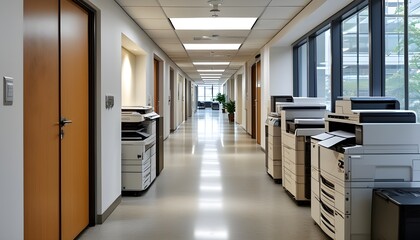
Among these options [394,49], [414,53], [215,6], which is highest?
[215,6]

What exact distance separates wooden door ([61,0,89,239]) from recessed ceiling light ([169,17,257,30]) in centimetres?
234

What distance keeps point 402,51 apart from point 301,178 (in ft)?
5.64

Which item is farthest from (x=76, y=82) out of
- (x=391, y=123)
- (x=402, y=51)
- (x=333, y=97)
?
(x=333, y=97)

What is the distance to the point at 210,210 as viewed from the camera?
4.21m

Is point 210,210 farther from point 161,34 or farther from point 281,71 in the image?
point 281,71

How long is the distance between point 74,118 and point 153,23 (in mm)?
2952

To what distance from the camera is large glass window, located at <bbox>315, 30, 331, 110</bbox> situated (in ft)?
18.2

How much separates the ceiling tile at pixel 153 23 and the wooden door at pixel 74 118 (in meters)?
2.04

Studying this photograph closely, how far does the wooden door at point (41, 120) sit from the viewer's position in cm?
237

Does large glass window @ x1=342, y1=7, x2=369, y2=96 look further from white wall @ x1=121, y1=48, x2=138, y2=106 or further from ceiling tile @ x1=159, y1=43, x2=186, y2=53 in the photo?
ceiling tile @ x1=159, y1=43, x2=186, y2=53

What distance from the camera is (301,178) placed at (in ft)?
14.5

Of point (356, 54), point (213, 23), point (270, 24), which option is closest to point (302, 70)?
point (270, 24)

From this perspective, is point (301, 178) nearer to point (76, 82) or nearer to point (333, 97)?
point (333, 97)

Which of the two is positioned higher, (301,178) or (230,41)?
(230,41)
